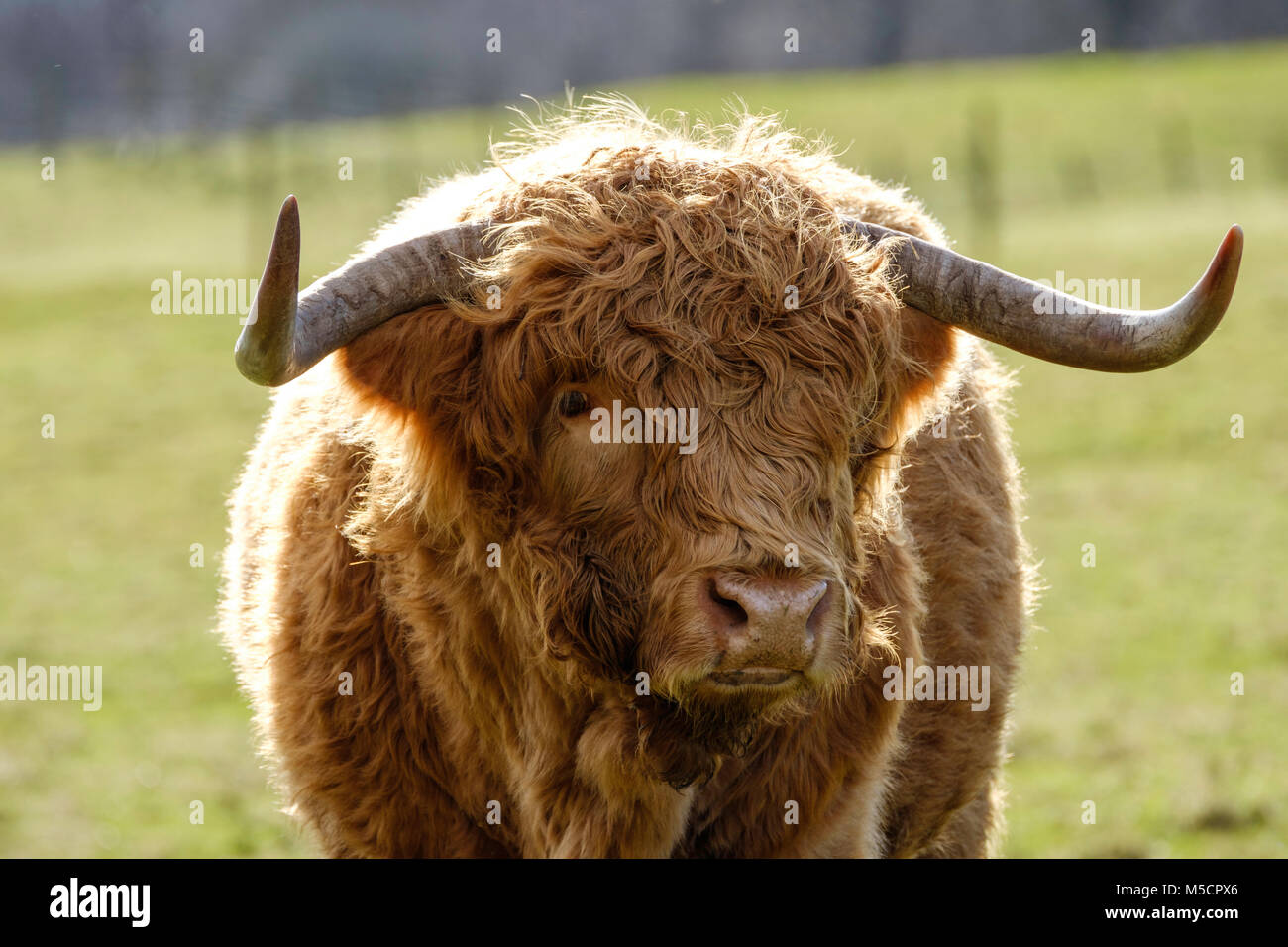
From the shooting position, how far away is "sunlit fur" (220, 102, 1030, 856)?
11.4 ft

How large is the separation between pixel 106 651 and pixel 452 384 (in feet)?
31.7

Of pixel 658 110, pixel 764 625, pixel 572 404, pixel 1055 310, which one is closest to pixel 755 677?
pixel 764 625

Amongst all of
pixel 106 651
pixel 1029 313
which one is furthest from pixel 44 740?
pixel 1029 313

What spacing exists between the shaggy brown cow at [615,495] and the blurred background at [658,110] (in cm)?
105

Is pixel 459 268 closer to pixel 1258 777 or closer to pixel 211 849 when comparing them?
pixel 211 849

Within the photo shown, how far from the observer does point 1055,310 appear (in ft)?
12.0

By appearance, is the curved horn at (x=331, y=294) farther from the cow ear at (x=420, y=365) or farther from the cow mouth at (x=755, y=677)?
the cow mouth at (x=755, y=677)

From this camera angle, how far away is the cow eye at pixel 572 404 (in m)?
3.56

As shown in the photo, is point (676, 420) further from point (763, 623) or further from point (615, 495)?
point (763, 623)

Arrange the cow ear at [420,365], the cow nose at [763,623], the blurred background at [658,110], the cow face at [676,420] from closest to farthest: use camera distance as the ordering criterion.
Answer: the cow nose at [763,623] < the cow face at [676,420] < the cow ear at [420,365] < the blurred background at [658,110]

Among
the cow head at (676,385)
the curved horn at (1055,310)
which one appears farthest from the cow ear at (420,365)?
the curved horn at (1055,310)

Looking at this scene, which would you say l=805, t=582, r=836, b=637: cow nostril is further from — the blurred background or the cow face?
the blurred background

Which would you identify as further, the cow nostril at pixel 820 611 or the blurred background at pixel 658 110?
the blurred background at pixel 658 110

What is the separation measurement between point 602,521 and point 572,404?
0.32 meters
